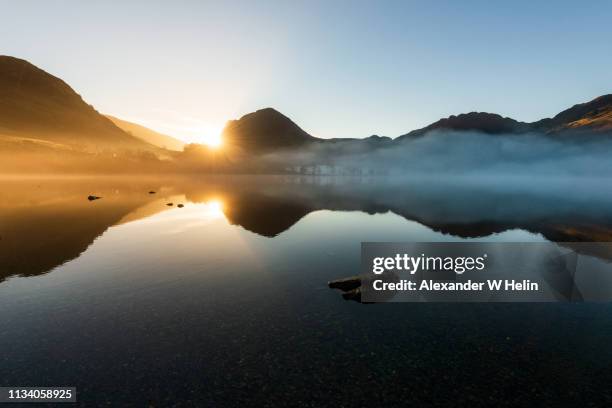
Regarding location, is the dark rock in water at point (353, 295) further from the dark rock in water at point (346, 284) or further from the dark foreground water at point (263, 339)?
the dark rock in water at point (346, 284)

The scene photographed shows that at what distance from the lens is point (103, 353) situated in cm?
1752

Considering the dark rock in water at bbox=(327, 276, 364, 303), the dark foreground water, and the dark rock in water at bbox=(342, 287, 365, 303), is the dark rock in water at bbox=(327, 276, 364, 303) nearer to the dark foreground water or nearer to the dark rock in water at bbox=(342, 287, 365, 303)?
the dark rock in water at bbox=(342, 287, 365, 303)

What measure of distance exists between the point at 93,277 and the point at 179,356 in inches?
707

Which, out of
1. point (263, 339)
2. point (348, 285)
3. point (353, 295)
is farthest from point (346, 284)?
point (263, 339)

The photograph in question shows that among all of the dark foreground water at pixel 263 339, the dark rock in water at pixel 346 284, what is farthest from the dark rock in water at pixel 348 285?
the dark foreground water at pixel 263 339

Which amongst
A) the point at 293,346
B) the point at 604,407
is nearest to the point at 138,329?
the point at 293,346

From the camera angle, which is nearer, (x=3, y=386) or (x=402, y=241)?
(x=3, y=386)

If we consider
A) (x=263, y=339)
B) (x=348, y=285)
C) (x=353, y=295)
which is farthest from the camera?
(x=348, y=285)

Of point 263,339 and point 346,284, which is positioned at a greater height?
point 346,284

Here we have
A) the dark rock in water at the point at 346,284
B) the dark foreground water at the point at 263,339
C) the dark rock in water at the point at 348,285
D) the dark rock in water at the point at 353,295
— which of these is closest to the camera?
the dark foreground water at the point at 263,339

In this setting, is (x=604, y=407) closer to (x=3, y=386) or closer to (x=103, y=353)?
(x=103, y=353)

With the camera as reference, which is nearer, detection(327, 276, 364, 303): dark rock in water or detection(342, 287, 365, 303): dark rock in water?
detection(342, 287, 365, 303): dark rock in water

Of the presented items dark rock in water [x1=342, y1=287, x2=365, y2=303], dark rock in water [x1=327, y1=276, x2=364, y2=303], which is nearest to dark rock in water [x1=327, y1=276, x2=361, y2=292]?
dark rock in water [x1=327, y1=276, x2=364, y2=303]

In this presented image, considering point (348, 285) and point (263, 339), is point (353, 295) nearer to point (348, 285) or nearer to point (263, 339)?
point (348, 285)
